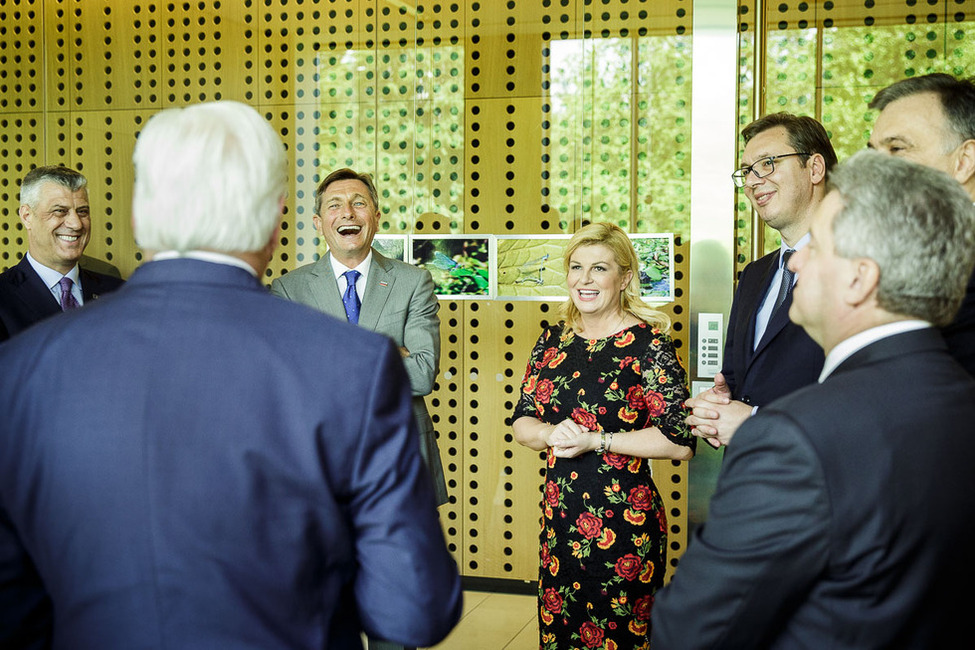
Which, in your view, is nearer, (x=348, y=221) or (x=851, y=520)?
(x=851, y=520)

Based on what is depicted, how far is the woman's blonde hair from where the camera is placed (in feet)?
12.1

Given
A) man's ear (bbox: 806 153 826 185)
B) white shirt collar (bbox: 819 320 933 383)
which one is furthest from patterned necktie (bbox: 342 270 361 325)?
white shirt collar (bbox: 819 320 933 383)

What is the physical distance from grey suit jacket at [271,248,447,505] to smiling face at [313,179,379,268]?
→ 0.09 m

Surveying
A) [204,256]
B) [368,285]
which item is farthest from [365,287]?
[204,256]

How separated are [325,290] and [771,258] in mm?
1999

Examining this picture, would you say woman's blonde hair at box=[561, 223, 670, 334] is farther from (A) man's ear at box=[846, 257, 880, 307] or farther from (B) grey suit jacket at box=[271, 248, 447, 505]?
(A) man's ear at box=[846, 257, 880, 307]

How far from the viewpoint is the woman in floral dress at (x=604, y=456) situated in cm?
338

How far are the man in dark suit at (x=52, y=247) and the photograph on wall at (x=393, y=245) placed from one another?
174cm

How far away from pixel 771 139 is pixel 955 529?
2252mm

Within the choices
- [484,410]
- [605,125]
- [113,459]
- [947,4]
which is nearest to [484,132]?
[605,125]

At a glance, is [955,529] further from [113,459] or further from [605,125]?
[605,125]

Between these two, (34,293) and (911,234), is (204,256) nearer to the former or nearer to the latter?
(911,234)

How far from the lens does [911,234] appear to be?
5.13 ft

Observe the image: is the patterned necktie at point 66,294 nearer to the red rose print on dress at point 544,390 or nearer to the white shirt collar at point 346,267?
the white shirt collar at point 346,267
